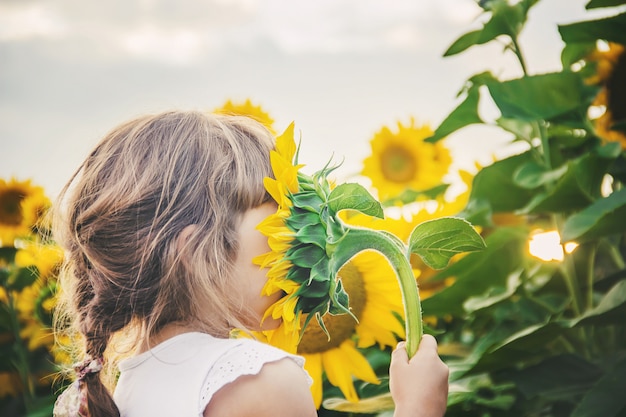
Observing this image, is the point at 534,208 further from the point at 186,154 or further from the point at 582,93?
the point at 186,154

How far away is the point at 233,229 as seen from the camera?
0.81m

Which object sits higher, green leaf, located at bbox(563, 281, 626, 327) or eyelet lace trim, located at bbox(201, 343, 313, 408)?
eyelet lace trim, located at bbox(201, 343, 313, 408)

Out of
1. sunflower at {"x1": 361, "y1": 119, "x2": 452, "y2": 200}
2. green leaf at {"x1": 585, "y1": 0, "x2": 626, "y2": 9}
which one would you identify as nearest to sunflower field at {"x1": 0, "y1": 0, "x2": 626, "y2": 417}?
green leaf at {"x1": 585, "y1": 0, "x2": 626, "y2": 9}

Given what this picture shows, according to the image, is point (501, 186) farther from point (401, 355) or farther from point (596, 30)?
point (401, 355)

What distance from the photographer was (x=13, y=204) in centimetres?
233

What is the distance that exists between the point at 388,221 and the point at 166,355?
0.36 meters

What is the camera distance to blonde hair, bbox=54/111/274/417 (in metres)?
0.81

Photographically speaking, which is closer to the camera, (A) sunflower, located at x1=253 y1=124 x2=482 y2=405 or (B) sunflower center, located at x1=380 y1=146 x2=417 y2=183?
(A) sunflower, located at x1=253 y1=124 x2=482 y2=405

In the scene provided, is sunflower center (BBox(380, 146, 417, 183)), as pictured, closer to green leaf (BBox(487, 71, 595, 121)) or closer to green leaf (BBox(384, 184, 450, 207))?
green leaf (BBox(384, 184, 450, 207))

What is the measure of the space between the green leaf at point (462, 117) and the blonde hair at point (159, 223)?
1.34 feet

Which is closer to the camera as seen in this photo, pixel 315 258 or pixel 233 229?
pixel 315 258

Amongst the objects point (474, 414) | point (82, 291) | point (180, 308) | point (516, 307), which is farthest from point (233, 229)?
point (516, 307)

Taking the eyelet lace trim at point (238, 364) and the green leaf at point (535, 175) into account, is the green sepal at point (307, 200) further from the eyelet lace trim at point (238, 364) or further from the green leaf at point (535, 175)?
the green leaf at point (535, 175)

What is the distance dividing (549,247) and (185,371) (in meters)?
0.58
